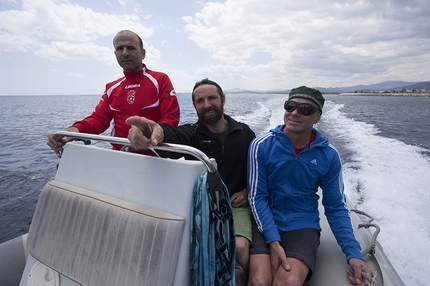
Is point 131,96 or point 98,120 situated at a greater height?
point 131,96

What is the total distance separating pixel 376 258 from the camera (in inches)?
74.9

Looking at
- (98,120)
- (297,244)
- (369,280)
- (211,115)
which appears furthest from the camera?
(98,120)

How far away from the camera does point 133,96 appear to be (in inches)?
88.4

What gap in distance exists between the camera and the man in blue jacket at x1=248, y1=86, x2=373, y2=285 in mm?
1829

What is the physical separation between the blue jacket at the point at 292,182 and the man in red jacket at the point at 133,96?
0.82m

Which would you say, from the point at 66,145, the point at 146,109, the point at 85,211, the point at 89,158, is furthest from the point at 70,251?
the point at 146,109

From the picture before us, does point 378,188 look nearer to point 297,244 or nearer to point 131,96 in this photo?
point 297,244

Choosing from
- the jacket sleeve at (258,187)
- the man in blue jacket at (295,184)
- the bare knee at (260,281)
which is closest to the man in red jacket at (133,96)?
the jacket sleeve at (258,187)

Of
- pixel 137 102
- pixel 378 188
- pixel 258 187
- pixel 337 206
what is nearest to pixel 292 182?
pixel 258 187

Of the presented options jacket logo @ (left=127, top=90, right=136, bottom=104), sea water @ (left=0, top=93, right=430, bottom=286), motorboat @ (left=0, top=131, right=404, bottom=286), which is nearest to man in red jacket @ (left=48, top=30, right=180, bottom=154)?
jacket logo @ (left=127, top=90, right=136, bottom=104)

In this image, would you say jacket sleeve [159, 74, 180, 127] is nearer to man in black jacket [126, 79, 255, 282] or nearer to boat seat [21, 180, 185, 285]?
man in black jacket [126, 79, 255, 282]

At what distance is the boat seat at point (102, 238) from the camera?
1197 millimetres

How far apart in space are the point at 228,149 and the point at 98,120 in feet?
3.93

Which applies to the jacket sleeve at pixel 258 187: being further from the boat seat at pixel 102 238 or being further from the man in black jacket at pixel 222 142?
the boat seat at pixel 102 238
